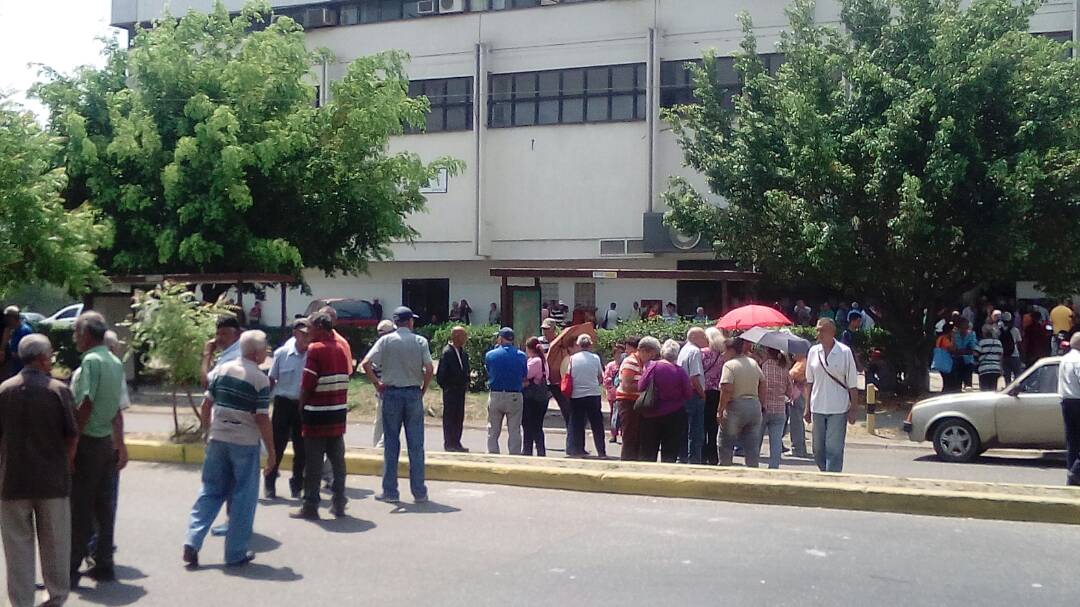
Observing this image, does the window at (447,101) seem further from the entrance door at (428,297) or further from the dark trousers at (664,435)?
the dark trousers at (664,435)

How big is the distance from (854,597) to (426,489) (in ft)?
14.4

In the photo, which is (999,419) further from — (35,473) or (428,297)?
(428,297)

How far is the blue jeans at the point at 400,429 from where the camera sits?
9766mm

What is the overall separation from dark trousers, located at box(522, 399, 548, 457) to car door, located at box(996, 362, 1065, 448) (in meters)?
5.92

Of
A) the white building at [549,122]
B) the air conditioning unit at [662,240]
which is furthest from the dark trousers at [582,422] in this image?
the air conditioning unit at [662,240]

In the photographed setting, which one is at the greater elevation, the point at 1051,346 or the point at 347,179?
the point at 347,179

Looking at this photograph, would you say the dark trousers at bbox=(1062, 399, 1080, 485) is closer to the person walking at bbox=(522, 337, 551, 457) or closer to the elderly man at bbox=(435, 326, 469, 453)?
the person walking at bbox=(522, 337, 551, 457)

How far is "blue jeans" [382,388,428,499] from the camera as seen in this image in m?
9.77

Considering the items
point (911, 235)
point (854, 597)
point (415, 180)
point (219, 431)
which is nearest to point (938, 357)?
point (911, 235)

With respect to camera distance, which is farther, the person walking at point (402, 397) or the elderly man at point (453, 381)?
the elderly man at point (453, 381)

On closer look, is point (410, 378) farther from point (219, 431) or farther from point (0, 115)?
point (0, 115)

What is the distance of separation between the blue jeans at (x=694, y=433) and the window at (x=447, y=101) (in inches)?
969

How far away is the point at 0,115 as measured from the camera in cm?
1838

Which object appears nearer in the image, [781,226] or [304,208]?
[781,226]
